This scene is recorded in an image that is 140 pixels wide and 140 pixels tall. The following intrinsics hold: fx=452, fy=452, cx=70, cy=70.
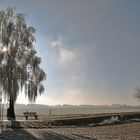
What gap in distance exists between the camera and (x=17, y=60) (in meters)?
46.3

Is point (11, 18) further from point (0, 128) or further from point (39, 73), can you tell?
point (0, 128)

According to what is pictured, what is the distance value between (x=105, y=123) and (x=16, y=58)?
1217 cm

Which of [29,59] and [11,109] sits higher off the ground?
[29,59]

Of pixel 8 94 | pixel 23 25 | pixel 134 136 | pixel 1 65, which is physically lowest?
pixel 134 136

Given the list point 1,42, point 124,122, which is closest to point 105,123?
point 124,122

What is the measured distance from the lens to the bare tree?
4419 cm

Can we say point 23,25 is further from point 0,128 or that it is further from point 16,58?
point 0,128

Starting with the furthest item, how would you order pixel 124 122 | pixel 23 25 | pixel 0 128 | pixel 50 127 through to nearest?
1. pixel 23 25
2. pixel 124 122
3. pixel 50 127
4. pixel 0 128

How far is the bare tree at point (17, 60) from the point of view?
145ft

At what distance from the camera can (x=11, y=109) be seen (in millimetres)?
48281

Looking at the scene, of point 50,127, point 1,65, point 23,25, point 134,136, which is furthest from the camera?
point 23,25

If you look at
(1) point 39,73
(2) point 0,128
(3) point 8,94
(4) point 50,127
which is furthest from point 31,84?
(2) point 0,128

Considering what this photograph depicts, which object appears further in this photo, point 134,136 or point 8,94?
point 8,94

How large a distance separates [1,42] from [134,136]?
69.4ft
